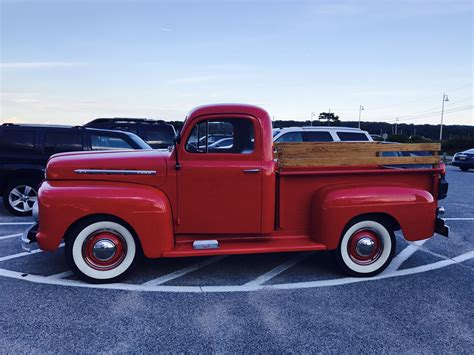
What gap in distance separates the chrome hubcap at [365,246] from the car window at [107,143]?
504 centimetres

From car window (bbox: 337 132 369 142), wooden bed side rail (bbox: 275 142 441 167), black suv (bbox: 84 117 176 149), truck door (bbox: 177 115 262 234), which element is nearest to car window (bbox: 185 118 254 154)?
truck door (bbox: 177 115 262 234)

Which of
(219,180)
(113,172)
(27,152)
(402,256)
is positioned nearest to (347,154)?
(219,180)

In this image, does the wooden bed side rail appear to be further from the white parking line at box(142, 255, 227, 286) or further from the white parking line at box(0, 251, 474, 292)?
the white parking line at box(142, 255, 227, 286)

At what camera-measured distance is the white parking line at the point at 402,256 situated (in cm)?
488

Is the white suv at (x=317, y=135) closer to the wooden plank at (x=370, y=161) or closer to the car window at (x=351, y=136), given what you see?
the car window at (x=351, y=136)

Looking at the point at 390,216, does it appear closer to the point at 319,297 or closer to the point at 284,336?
the point at 319,297

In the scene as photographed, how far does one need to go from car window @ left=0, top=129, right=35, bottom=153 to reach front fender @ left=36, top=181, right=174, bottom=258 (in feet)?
11.9

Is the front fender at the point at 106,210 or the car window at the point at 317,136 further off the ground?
the car window at the point at 317,136

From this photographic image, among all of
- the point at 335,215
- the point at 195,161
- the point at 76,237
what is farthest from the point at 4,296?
the point at 335,215

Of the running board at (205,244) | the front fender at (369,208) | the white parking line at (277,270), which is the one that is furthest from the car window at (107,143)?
the front fender at (369,208)

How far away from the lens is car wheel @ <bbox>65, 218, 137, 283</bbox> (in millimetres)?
4141

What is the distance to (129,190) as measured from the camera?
4.20 meters

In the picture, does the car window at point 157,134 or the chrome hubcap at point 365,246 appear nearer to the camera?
the chrome hubcap at point 365,246

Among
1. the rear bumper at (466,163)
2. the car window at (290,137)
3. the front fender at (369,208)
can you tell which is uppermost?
the car window at (290,137)
